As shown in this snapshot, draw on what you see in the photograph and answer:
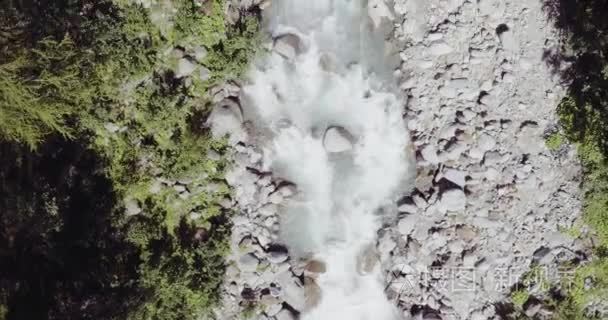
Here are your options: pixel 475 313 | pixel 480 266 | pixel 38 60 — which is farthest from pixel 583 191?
pixel 38 60

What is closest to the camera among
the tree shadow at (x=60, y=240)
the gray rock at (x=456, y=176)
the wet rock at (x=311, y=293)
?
the tree shadow at (x=60, y=240)

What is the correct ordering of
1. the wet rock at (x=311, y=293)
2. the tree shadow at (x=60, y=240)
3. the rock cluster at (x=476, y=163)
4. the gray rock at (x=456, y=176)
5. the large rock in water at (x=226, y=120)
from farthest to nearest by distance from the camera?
the wet rock at (x=311, y=293)
the large rock in water at (x=226, y=120)
the gray rock at (x=456, y=176)
the rock cluster at (x=476, y=163)
the tree shadow at (x=60, y=240)

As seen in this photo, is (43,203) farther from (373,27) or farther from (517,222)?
(517,222)

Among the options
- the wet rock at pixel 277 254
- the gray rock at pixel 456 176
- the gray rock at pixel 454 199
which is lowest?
the wet rock at pixel 277 254

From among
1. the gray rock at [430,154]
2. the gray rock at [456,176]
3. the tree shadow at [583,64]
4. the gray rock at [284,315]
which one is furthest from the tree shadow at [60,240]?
the tree shadow at [583,64]

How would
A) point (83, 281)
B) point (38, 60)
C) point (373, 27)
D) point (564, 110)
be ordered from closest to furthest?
point (38, 60) → point (83, 281) → point (564, 110) → point (373, 27)

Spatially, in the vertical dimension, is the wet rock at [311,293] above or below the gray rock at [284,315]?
above

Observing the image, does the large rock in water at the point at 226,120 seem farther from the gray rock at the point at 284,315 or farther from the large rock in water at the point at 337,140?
the gray rock at the point at 284,315
